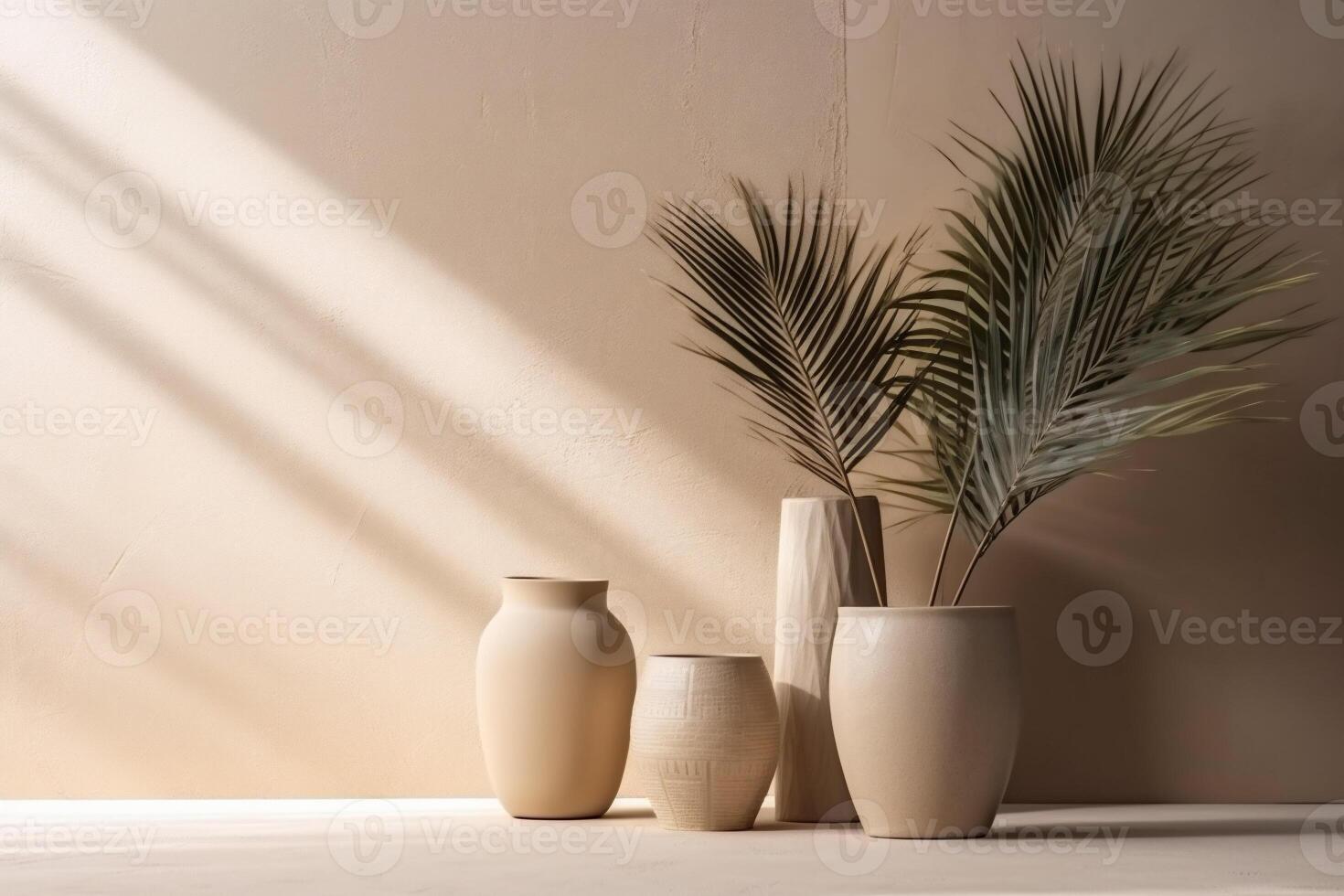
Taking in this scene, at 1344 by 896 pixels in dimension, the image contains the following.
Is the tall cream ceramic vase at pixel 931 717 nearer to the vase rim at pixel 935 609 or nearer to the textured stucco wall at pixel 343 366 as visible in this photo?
the vase rim at pixel 935 609

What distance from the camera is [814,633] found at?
1.79m

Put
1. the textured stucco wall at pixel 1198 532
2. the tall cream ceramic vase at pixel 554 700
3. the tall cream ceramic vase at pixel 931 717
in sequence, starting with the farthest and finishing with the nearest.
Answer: the textured stucco wall at pixel 1198 532, the tall cream ceramic vase at pixel 554 700, the tall cream ceramic vase at pixel 931 717

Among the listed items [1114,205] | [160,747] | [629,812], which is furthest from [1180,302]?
[160,747]

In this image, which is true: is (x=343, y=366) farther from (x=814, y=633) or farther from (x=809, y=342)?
(x=814, y=633)

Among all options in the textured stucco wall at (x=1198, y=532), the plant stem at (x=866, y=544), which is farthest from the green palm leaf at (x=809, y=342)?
the textured stucco wall at (x=1198, y=532)

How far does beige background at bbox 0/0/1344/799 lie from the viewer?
6.60ft

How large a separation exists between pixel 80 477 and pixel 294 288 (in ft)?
1.57

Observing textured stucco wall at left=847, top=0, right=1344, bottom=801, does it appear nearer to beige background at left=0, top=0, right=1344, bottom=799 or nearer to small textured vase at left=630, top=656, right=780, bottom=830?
beige background at left=0, top=0, right=1344, bottom=799

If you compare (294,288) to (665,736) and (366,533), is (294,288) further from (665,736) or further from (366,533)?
(665,736)

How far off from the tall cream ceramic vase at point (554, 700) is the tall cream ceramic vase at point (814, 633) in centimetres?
24

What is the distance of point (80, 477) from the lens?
2068 millimetres

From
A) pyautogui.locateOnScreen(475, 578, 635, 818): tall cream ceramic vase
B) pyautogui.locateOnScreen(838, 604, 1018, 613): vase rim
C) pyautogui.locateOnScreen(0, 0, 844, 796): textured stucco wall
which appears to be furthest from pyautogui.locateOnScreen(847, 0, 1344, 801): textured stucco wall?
pyautogui.locateOnScreen(475, 578, 635, 818): tall cream ceramic vase

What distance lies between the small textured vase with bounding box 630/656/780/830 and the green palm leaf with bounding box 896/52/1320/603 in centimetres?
34

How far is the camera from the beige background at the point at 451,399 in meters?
2.01
